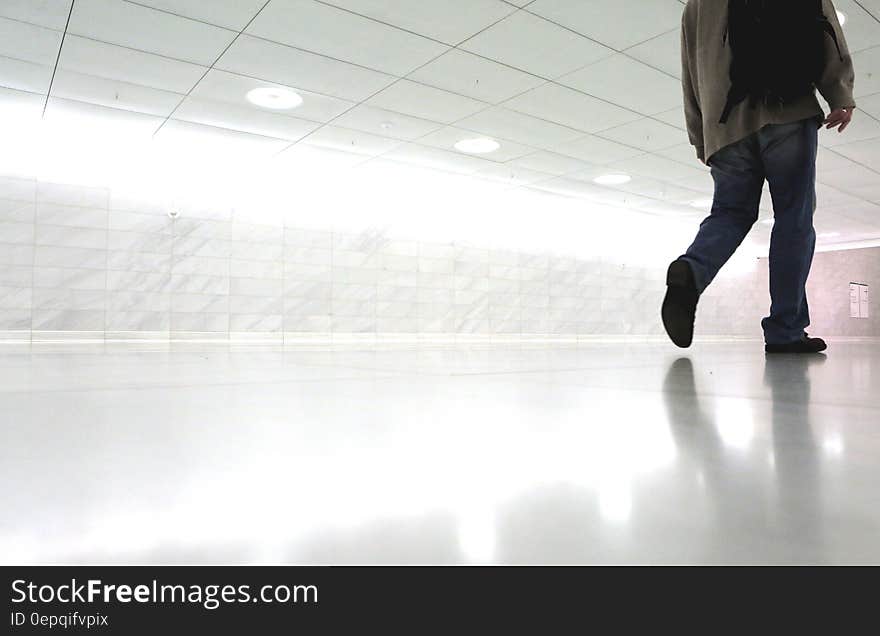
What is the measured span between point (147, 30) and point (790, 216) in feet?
17.1

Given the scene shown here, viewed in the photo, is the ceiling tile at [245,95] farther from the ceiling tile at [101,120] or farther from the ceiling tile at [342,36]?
the ceiling tile at [101,120]

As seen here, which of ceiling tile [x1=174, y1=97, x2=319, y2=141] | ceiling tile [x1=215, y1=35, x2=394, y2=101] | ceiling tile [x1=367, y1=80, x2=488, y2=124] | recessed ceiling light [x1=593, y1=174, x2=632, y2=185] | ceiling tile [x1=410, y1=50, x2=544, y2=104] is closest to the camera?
ceiling tile [x1=215, y1=35, x2=394, y2=101]

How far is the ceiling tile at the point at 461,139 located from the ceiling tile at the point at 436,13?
2674mm

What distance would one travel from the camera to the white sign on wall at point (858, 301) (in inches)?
842

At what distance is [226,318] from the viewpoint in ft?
33.5

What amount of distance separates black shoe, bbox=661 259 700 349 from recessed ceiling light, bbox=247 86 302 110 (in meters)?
5.46

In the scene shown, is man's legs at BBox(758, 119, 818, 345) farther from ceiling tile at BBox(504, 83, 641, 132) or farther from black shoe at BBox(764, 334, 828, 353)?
ceiling tile at BBox(504, 83, 641, 132)

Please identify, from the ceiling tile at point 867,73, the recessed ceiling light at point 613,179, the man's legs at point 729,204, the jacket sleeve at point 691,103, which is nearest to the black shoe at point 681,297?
the man's legs at point 729,204

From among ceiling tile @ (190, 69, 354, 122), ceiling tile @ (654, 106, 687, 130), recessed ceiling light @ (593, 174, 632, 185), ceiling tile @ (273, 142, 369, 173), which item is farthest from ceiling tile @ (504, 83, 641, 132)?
ceiling tile @ (273, 142, 369, 173)

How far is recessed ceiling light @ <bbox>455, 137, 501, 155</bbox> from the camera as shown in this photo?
841cm

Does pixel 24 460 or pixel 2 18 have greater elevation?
pixel 2 18
